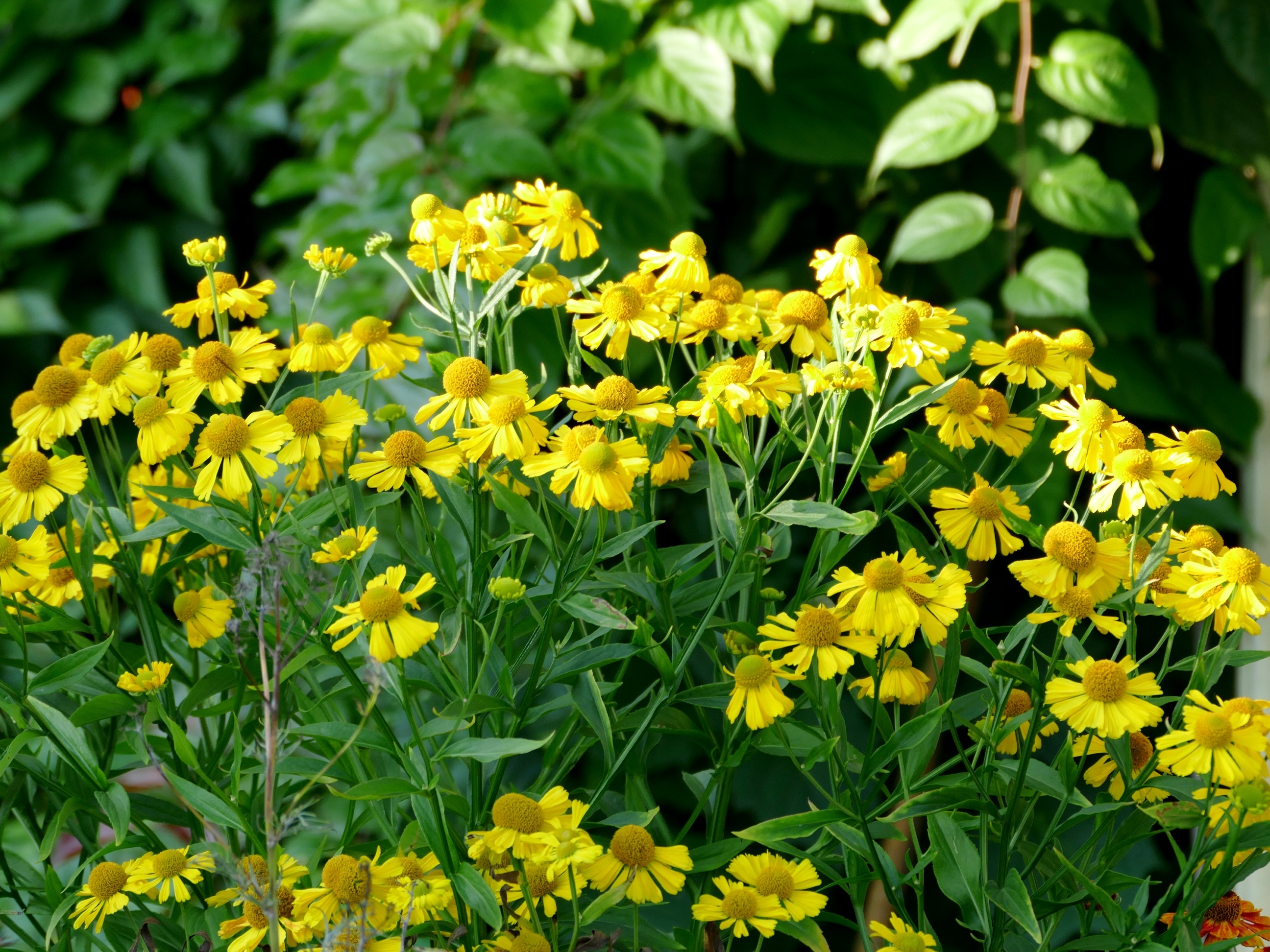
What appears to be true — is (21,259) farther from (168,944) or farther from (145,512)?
(168,944)

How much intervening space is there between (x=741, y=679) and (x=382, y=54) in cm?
77

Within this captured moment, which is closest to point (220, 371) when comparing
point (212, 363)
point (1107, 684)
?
point (212, 363)

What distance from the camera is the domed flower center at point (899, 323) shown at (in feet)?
1.40

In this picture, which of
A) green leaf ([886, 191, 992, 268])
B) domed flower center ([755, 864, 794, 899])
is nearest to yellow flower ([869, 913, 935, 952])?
domed flower center ([755, 864, 794, 899])

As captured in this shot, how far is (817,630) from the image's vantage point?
1.24 ft

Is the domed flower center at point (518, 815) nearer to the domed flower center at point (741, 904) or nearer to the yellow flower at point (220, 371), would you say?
the domed flower center at point (741, 904)

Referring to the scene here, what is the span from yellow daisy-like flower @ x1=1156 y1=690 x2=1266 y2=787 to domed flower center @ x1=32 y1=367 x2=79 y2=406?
1.40ft

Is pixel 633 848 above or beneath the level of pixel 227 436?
beneath

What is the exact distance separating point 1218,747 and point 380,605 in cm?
27

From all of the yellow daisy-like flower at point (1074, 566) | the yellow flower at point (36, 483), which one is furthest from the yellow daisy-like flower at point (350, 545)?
the yellow daisy-like flower at point (1074, 566)

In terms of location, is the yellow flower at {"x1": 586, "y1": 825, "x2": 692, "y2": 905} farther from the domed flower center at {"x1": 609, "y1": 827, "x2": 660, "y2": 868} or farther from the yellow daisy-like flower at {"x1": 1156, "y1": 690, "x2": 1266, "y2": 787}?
the yellow daisy-like flower at {"x1": 1156, "y1": 690, "x2": 1266, "y2": 787}

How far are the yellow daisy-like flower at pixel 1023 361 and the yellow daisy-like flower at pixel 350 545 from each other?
0.25 metres

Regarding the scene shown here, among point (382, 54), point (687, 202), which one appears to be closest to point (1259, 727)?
point (687, 202)

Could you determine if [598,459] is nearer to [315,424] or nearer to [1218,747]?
[315,424]
